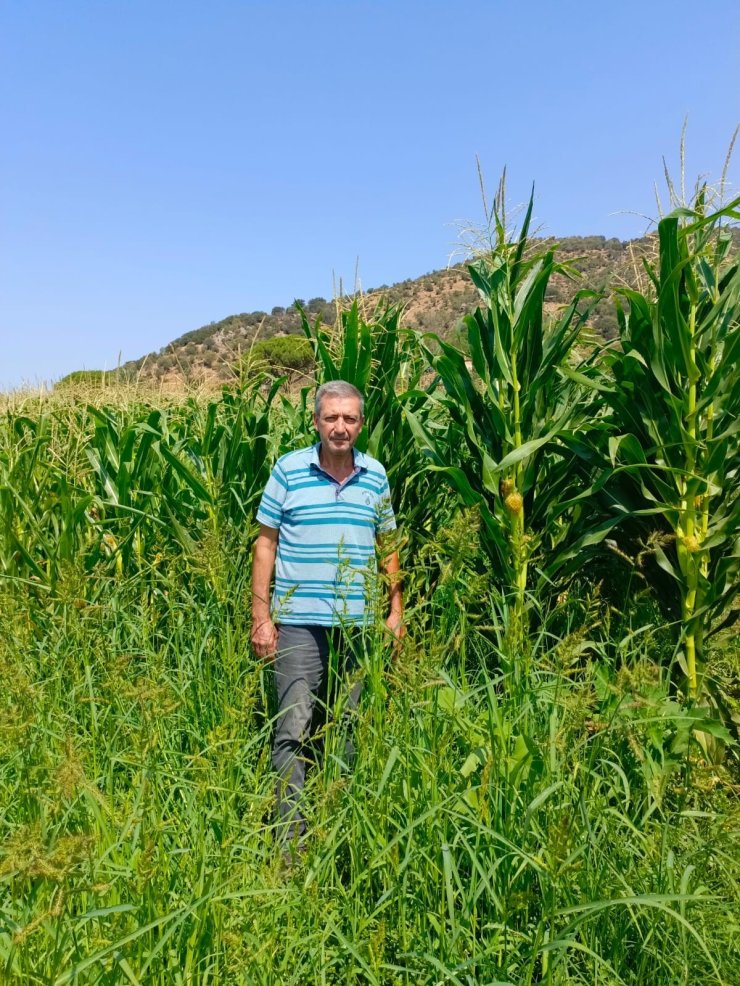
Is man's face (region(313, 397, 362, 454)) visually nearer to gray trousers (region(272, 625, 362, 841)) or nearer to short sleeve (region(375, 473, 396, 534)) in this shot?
short sleeve (region(375, 473, 396, 534))

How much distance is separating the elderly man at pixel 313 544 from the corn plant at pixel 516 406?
533 mm

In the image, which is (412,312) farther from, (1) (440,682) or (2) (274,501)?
(1) (440,682)

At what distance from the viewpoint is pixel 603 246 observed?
32562mm

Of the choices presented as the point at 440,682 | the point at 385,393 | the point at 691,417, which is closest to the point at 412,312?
the point at 385,393

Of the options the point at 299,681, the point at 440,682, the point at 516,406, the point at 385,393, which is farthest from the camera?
the point at 385,393

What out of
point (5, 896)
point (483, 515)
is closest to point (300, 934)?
point (5, 896)

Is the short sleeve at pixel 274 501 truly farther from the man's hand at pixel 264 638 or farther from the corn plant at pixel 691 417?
the corn plant at pixel 691 417

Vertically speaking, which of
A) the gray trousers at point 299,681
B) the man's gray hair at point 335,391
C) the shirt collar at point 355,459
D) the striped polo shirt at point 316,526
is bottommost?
the gray trousers at point 299,681

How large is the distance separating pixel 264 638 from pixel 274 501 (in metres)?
0.61

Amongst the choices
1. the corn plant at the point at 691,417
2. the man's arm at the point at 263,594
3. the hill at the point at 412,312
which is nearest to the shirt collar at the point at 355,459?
the man's arm at the point at 263,594

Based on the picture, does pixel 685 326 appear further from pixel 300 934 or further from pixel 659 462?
pixel 300 934

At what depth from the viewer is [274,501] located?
11.5 feet

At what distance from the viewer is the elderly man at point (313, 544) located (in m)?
3.34

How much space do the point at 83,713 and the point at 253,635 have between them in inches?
30.6
